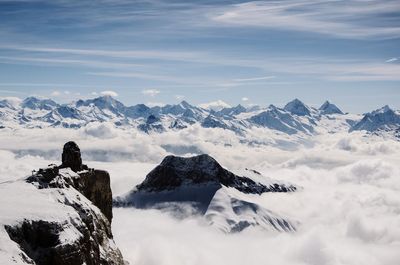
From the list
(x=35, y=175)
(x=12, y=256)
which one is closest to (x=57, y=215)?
(x=12, y=256)

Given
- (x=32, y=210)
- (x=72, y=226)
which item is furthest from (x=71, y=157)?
(x=72, y=226)

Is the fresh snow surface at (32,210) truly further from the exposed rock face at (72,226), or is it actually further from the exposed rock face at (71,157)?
the exposed rock face at (71,157)

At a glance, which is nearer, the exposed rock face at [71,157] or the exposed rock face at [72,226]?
the exposed rock face at [72,226]

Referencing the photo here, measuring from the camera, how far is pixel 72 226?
90.4 m

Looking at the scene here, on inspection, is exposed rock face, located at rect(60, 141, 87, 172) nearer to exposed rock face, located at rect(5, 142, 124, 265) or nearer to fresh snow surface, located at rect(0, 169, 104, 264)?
exposed rock face, located at rect(5, 142, 124, 265)

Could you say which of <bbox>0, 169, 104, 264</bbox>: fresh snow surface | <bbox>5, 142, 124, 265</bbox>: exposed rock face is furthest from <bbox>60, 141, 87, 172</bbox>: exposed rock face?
<bbox>0, 169, 104, 264</bbox>: fresh snow surface

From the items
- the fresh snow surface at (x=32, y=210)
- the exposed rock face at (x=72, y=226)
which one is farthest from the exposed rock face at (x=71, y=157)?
the fresh snow surface at (x=32, y=210)

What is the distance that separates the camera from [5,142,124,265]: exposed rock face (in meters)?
82.8

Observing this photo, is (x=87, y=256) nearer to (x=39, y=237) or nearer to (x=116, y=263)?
(x=39, y=237)

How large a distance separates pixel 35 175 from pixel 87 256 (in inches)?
1220

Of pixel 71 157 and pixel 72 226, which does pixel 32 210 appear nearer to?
pixel 72 226

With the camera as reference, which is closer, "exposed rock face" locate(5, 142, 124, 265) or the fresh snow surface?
the fresh snow surface

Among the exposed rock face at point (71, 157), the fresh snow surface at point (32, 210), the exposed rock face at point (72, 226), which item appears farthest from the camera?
the exposed rock face at point (71, 157)

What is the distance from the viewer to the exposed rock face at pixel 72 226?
8281 centimetres
